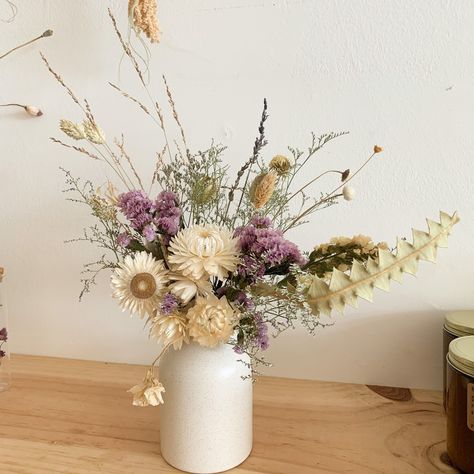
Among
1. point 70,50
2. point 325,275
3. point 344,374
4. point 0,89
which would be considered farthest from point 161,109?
point 344,374

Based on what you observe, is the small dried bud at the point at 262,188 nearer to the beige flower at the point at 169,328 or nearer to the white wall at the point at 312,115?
the beige flower at the point at 169,328

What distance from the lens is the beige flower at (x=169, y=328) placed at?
0.62 metres

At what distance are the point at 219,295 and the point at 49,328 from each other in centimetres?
56

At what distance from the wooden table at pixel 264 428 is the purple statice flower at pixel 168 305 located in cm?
24

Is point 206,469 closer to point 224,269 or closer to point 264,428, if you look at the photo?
point 264,428

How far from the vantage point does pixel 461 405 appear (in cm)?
62

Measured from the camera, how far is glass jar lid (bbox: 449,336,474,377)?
0.61 m

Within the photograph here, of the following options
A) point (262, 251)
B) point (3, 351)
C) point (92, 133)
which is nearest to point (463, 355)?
point (262, 251)

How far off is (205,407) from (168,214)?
0.85ft

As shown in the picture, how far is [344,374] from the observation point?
0.93m

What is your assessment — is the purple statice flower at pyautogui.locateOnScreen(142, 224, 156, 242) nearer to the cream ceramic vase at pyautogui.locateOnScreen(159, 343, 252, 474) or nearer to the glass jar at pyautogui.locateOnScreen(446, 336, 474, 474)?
the cream ceramic vase at pyautogui.locateOnScreen(159, 343, 252, 474)

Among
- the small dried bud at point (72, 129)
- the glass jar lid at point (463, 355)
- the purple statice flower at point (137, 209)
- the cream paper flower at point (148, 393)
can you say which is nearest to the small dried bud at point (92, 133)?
the small dried bud at point (72, 129)

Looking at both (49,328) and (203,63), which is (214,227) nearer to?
(203,63)

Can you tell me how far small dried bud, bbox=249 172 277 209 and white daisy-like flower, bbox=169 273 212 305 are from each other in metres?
0.12
